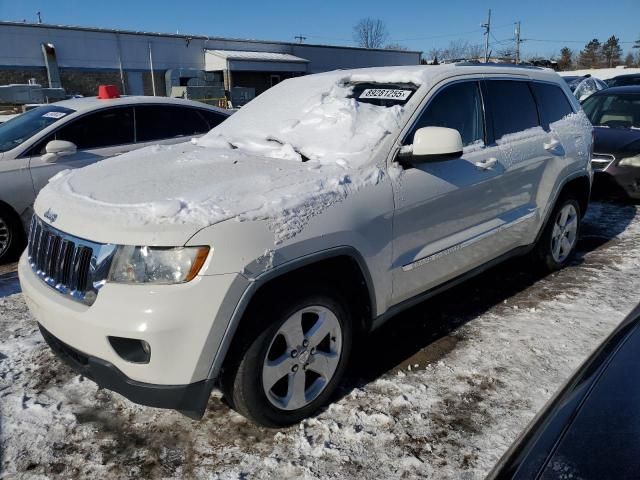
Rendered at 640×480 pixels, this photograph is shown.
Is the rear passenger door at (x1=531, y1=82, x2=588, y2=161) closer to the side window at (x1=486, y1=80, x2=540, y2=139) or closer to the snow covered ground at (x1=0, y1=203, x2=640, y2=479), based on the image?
the side window at (x1=486, y1=80, x2=540, y2=139)

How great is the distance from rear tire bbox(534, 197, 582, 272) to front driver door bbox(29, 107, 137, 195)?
423 centimetres

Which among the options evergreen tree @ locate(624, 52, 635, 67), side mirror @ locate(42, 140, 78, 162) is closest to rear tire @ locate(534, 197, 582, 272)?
side mirror @ locate(42, 140, 78, 162)

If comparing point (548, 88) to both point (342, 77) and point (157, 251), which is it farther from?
point (157, 251)

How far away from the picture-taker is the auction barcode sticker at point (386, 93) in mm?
3202

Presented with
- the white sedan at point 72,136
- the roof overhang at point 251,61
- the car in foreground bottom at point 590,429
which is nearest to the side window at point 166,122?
the white sedan at point 72,136

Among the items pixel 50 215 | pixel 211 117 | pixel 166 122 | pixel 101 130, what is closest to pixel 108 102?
pixel 101 130

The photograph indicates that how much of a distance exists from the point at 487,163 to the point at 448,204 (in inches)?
21.8

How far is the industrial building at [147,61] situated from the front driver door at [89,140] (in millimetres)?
29043

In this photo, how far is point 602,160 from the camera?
6988mm

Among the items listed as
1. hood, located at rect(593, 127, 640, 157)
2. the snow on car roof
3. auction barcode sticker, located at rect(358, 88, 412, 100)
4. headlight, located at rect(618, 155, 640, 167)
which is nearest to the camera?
auction barcode sticker, located at rect(358, 88, 412, 100)

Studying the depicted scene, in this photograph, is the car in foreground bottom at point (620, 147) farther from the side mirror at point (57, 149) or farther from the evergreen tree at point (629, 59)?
the evergreen tree at point (629, 59)

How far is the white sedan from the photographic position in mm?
4965

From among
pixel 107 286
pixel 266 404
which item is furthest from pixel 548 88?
pixel 107 286

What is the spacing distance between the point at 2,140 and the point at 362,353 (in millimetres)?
4316
